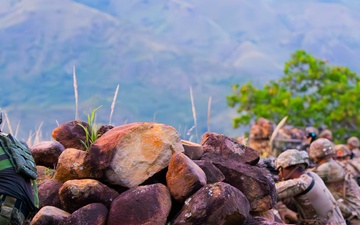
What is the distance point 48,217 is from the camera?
667cm

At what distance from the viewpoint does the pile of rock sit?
6520mm

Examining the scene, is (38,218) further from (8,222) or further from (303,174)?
(303,174)

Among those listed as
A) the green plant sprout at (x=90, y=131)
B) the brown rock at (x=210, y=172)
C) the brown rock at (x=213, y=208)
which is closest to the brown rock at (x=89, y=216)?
the brown rock at (x=213, y=208)

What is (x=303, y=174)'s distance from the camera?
9.91 m

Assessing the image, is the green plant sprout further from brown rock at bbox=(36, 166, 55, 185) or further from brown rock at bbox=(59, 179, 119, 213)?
brown rock at bbox=(59, 179, 119, 213)

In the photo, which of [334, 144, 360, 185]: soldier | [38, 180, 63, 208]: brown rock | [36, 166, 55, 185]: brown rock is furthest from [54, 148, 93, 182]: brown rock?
[334, 144, 360, 185]: soldier

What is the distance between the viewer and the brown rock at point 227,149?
790 centimetres

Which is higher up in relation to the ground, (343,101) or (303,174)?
(303,174)

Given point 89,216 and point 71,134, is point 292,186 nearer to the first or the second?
point 71,134

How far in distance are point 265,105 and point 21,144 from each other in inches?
1082

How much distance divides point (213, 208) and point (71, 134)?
220cm

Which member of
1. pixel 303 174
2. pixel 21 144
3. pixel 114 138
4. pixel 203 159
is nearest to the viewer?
pixel 21 144

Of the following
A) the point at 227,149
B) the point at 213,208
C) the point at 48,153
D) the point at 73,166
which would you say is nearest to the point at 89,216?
the point at 73,166

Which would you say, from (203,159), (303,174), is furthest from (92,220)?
(303,174)
